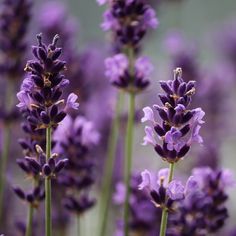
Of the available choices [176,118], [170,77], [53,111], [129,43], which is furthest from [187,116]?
[170,77]

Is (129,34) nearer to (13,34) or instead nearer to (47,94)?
(13,34)

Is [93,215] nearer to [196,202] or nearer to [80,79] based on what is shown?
[80,79]

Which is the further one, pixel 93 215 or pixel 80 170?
pixel 93 215

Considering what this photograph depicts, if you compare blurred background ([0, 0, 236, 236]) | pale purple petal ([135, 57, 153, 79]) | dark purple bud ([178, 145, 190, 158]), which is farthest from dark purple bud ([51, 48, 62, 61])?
blurred background ([0, 0, 236, 236])

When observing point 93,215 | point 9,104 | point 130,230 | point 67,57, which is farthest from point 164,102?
point 93,215

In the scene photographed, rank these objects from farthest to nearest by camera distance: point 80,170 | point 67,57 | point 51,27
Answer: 1. point 51,27
2. point 67,57
3. point 80,170

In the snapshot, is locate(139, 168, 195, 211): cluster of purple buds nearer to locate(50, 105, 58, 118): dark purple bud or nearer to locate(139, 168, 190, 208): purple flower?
locate(139, 168, 190, 208): purple flower

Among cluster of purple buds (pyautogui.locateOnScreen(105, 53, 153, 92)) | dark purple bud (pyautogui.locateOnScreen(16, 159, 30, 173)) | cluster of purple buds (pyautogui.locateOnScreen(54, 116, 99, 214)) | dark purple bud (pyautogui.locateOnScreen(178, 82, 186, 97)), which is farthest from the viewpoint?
→ cluster of purple buds (pyautogui.locateOnScreen(105, 53, 153, 92))

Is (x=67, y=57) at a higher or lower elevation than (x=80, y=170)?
higher
